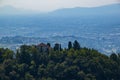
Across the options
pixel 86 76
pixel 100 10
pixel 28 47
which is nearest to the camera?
pixel 86 76

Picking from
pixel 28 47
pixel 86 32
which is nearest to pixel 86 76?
pixel 28 47

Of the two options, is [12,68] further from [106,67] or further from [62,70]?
[106,67]

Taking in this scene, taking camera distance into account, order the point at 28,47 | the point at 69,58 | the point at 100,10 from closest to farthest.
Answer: the point at 69,58 → the point at 28,47 → the point at 100,10

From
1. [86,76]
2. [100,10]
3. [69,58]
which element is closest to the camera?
[86,76]

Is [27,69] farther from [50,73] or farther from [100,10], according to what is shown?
[100,10]

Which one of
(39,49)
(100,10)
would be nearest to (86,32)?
(39,49)

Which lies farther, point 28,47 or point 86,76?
point 28,47
